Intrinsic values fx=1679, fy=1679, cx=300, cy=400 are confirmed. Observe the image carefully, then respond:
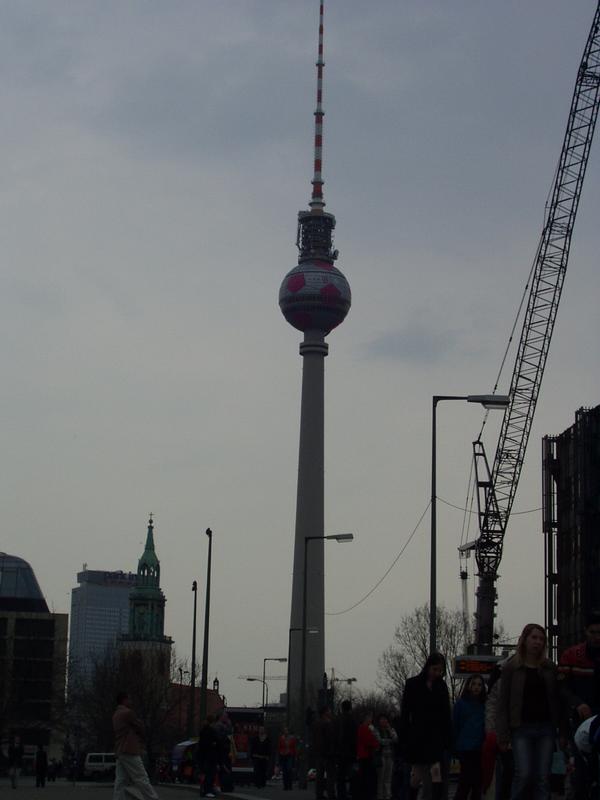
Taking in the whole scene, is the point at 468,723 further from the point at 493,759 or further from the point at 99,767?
the point at 99,767

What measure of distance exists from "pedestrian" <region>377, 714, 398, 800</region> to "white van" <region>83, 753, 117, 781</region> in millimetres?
66266

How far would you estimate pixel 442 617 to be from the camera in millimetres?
109688

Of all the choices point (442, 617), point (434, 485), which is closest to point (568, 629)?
point (442, 617)

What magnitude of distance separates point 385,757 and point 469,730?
12524 mm

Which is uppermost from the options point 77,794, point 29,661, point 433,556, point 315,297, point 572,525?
point 315,297

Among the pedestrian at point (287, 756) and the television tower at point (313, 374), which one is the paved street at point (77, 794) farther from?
the television tower at point (313, 374)

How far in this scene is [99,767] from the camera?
95.2 metres

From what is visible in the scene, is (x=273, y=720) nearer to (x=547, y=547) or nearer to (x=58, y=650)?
(x=58, y=650)

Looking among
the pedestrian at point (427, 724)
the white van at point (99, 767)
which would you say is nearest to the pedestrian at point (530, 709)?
the pedestrian at point (427, 724)

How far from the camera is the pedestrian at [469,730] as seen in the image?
684 inches

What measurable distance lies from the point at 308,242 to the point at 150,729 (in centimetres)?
9695

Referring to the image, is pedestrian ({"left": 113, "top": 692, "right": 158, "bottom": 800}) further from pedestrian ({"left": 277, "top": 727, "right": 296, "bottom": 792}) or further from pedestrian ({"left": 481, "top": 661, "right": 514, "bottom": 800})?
pedestrian ({"left": 277, "top": 727, "right": 296, "bottom": 792})

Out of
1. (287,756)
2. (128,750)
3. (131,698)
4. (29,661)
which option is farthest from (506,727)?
→ (29,661)

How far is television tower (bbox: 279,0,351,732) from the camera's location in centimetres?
18650
